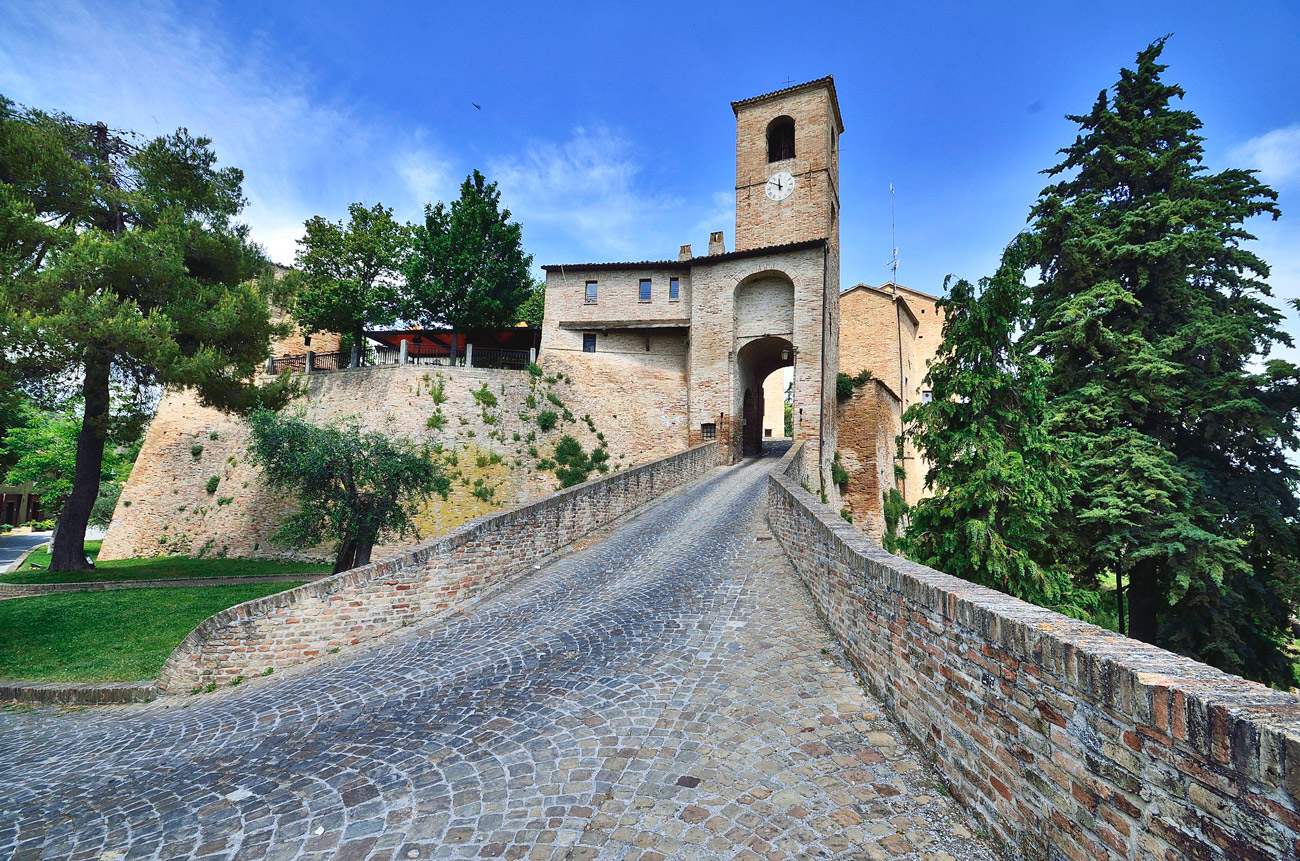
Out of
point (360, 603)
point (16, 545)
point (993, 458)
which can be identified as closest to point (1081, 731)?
point (360, 603)

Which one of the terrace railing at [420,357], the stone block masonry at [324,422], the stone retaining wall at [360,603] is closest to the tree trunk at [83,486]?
the stone block masonry at [324,422]

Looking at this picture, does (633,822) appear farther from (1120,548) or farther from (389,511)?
(1120,548)

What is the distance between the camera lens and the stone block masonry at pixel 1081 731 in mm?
1778

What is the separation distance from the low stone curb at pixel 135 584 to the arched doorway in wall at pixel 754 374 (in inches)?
700

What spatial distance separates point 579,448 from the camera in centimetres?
2277

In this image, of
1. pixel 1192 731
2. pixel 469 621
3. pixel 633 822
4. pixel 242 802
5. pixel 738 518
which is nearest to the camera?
pixel 1192 731

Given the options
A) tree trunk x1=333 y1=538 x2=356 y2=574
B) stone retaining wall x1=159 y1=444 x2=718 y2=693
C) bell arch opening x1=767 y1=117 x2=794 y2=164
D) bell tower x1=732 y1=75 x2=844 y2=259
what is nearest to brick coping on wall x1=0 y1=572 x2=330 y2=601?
tree trunk x1=333 y1=538 x2=356 y2=574

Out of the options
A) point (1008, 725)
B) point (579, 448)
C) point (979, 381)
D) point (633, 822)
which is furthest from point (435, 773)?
point (579, 448)

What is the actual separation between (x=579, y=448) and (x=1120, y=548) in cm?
1722

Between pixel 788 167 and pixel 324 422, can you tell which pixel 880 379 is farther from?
pixel 324 422

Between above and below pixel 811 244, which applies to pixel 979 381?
below

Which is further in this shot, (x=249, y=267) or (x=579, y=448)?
(x=579, y=448)

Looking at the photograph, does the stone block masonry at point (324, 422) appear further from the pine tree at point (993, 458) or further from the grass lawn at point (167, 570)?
the pine tree at point (993, 458)

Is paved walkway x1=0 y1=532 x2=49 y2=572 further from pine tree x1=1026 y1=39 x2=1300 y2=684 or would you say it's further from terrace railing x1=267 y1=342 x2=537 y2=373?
pine tree x1=1026 y1=39 x2=1300 y2=684
